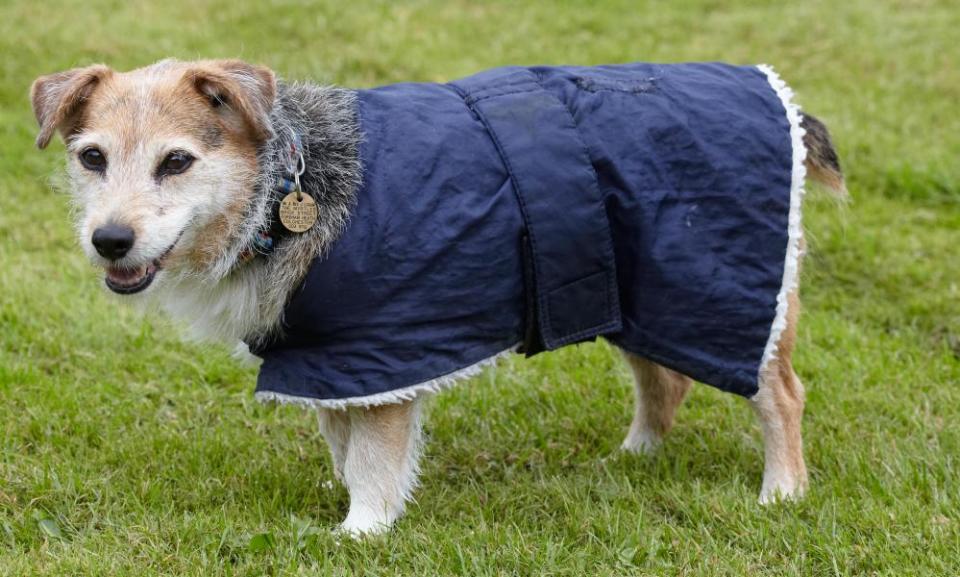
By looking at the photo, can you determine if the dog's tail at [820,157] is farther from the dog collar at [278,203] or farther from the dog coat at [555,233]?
the dog collar at [278,203]

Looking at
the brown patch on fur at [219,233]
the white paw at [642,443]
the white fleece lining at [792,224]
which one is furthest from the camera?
the white paw at [642,443]

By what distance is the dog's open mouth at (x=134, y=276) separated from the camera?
12.1 feet

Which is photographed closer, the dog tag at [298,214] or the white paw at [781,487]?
the dog tag at [298,214]

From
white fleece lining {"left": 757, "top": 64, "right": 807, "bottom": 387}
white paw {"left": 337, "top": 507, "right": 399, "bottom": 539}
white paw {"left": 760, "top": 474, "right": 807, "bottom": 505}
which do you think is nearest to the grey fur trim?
white paw {"left": 337, "top": 507, "right": 399, "bottom": 539}

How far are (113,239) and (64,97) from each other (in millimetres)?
583

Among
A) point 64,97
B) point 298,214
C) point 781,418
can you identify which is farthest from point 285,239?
point 781,418

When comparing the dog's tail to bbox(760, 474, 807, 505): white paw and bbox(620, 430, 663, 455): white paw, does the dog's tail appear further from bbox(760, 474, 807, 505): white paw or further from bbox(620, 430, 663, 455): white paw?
bbox(620, 430, 663, 455): white paw

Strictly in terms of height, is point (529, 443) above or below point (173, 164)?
below

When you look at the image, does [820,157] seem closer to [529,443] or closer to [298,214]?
[529,443]

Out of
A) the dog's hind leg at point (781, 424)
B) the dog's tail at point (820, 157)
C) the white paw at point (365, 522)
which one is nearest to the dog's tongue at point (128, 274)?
the white paw at point (365, 522)

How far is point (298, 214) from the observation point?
12.4 feet

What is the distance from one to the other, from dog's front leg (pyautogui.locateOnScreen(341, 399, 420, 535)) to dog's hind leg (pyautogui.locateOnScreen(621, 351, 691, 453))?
4.14 ft

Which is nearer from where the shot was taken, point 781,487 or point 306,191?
point 306,191

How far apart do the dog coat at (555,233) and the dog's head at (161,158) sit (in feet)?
1.23
